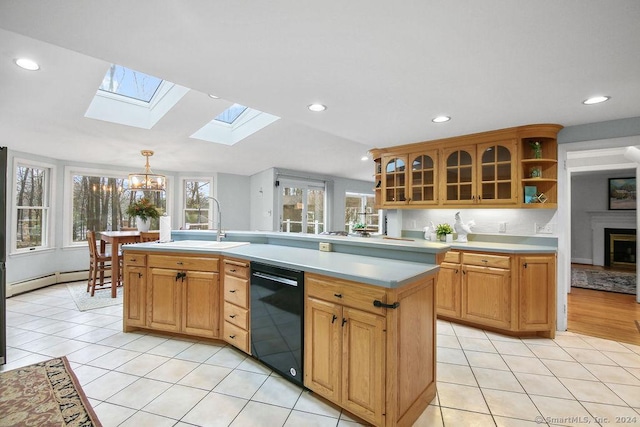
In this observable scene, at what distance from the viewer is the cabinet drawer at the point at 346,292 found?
1.60 meters

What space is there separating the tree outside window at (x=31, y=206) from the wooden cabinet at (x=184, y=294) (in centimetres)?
348

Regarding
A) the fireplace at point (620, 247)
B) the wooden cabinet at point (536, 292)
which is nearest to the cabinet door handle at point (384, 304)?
the wooden cabinet at point (536, 292)

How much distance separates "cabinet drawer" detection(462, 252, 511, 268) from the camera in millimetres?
2997

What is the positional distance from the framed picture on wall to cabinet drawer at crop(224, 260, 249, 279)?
874cm

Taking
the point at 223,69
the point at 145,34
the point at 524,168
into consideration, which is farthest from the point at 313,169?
the point at 145,34

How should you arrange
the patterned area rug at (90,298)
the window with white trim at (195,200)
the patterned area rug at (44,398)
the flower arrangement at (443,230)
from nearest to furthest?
1. the patterned area rug at (44,398)
2. the flower arrangement at (443,230)
3. the patterned area rug at (90,298)
4. the window with white trim at (195,200)

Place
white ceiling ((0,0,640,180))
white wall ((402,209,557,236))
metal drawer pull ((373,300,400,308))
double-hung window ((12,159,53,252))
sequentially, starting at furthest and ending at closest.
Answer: double-hung window ((12,159,53,252)) < white wall ((402,209,557,236)) < metal drawer pull ((373,300,400,308)) < white ceiling ((0,0,640,180))

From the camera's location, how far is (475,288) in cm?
318

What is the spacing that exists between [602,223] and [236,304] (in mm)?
8743

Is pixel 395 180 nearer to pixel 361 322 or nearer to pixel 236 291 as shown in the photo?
pixel 236 291

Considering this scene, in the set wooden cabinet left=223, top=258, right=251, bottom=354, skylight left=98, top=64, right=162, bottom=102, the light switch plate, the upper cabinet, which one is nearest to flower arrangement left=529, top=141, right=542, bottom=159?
the upper cabinet

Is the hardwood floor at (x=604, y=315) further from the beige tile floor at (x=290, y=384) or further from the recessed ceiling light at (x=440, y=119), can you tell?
the recessed ceiling light at (x=440, y=119)

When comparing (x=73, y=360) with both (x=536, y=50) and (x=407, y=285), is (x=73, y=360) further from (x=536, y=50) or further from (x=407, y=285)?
(x=536, y=50)

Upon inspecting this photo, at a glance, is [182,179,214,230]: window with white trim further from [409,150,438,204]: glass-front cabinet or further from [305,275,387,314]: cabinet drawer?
[305,275,387,314]: cabinet drawer
